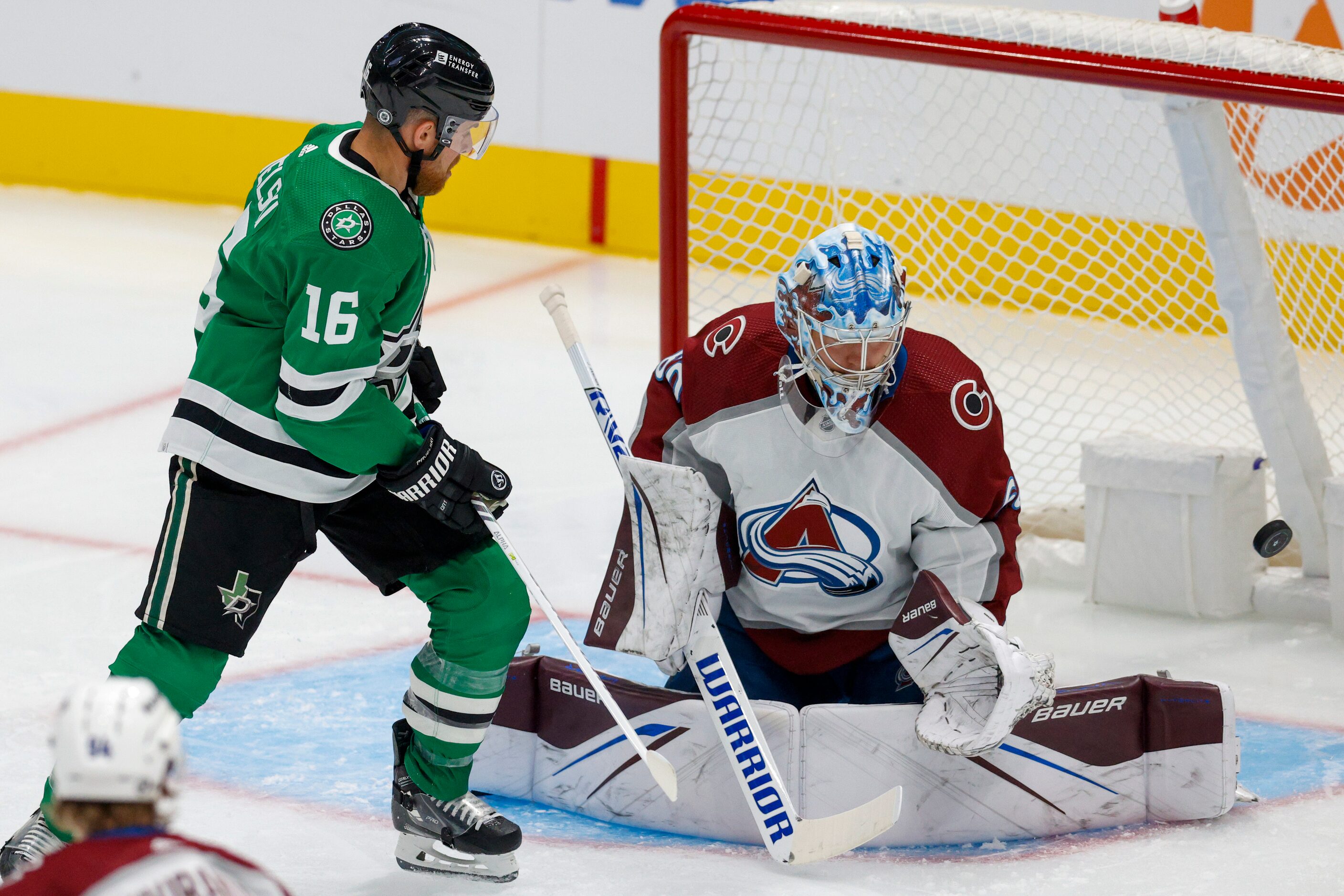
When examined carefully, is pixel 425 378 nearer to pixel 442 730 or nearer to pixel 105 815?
pixel 442 730

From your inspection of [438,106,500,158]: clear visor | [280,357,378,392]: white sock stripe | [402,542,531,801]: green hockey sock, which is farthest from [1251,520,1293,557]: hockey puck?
[280,357,378,392]: white sock stripe

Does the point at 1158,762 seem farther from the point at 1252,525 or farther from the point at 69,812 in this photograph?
the point at 69,812

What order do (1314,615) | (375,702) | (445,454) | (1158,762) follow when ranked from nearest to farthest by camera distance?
(445,454)
(1158,762)
(375,702)
(1314,615)

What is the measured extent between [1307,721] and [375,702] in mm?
1576

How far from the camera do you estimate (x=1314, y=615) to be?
11.1 feet

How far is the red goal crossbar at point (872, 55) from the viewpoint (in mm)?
2975

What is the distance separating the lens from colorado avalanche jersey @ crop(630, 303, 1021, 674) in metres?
2.35

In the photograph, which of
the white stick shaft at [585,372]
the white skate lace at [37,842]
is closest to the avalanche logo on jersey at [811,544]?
the white stick shaft at [585,372]

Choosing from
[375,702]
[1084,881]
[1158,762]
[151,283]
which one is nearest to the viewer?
[1084,881]

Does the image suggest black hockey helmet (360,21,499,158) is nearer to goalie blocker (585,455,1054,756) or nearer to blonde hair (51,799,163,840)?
goalie blocker (585,455,1054,756)

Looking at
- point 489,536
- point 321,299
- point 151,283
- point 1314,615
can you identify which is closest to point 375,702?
point 489,536

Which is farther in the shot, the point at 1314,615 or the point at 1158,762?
the point at 1314,615

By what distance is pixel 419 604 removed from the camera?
11.2ft

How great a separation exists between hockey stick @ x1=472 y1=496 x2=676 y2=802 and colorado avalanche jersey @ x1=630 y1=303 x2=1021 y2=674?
12.4 inches
